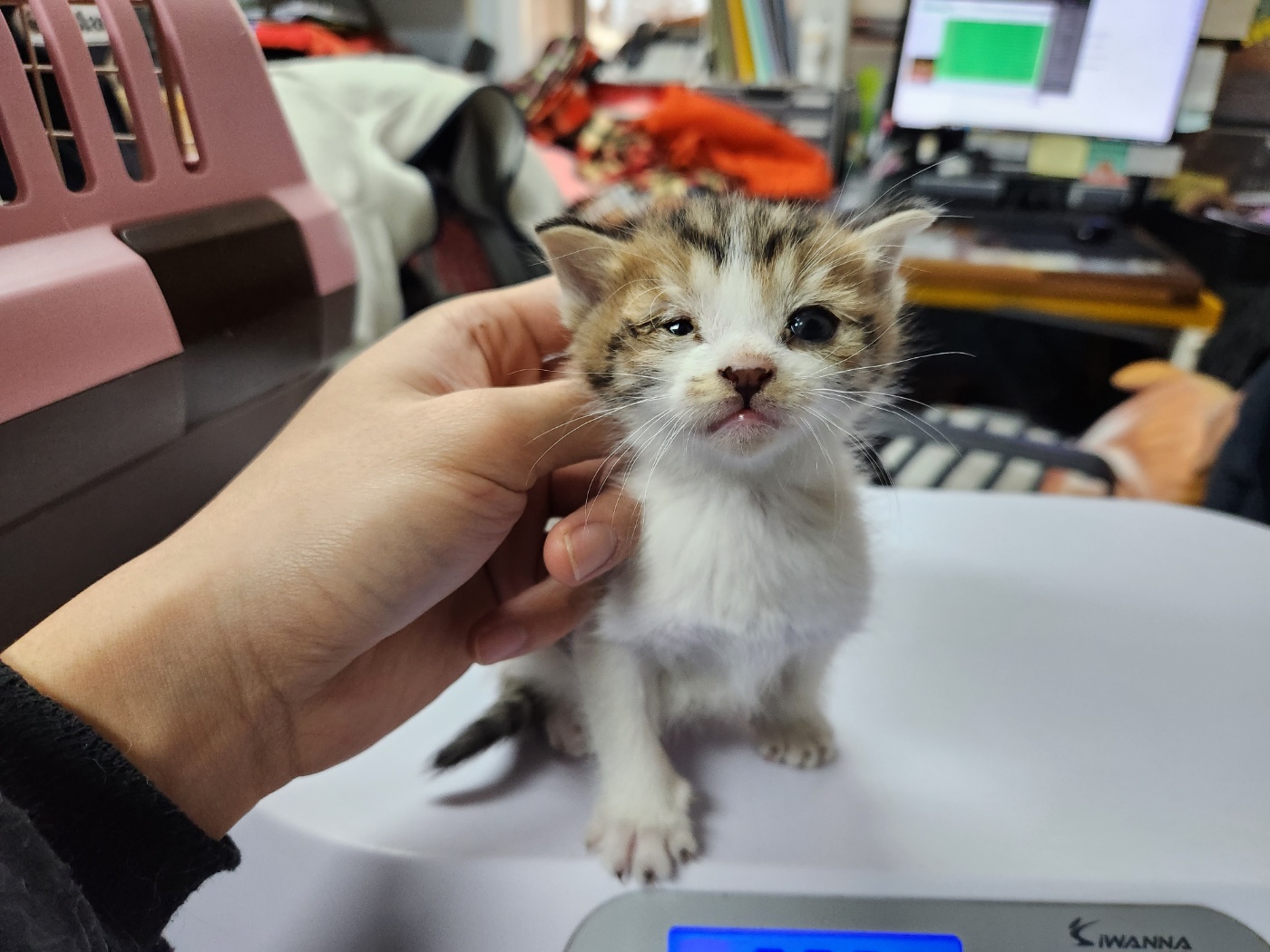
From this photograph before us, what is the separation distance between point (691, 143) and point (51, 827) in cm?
181

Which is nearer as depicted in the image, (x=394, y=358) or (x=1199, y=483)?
(x=394, y=358)

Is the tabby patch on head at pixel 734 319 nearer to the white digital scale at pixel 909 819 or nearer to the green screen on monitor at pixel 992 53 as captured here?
the white digital scale at pixel 909 819

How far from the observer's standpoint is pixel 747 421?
49 centimetres

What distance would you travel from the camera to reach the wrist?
452mm

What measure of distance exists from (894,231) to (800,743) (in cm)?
38

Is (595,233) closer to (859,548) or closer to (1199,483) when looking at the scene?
(859,548)

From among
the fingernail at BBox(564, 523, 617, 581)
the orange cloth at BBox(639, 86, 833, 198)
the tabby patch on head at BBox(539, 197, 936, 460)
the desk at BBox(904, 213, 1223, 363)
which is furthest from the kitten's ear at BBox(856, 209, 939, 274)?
the orange cloth at BBox(639, 86, 833, 198)

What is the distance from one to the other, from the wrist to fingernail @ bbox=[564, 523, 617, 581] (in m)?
0.22

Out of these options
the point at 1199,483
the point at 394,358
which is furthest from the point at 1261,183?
the point at 394,358

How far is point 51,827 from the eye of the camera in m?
0.40

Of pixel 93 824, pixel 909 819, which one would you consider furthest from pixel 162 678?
pixel 909 819

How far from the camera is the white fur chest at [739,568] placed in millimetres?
554

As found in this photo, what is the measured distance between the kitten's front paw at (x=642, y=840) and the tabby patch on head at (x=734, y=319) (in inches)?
9.6

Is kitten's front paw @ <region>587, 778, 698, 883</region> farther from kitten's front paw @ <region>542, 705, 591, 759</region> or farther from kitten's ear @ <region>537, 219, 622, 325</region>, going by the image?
kitten's ear @ <region>537, 219, 622, 325</region>
